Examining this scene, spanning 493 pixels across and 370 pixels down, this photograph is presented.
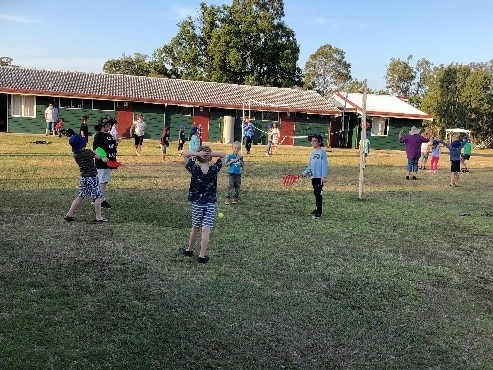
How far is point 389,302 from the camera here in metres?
Answer: 5.91

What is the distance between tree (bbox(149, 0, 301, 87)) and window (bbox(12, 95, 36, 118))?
62.1 feet

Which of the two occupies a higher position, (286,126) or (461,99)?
(461,99)

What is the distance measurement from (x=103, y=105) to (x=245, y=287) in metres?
29.7

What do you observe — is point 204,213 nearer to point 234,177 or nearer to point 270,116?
point 234,177

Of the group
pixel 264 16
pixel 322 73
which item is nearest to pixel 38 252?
pixel 264 16

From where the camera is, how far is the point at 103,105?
33.8 meters

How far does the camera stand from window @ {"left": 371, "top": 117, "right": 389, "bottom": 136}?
3850cm

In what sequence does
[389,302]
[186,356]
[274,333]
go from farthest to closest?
[389,302] < [274,333] < [186,356]

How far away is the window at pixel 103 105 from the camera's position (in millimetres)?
33656

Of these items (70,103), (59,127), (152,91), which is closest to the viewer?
(59,127)

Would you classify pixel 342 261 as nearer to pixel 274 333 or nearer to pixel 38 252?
pixel 274 333

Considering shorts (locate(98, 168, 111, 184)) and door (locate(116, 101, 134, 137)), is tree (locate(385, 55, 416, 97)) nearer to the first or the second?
door (locate(116, 101, 134, 137))

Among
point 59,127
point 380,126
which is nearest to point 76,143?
point 59,127

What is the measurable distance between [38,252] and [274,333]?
12.3 ft
